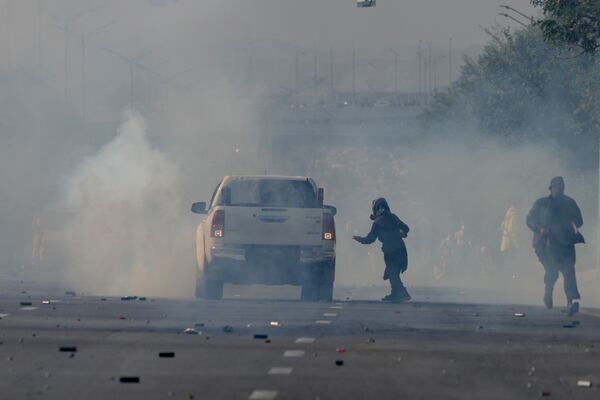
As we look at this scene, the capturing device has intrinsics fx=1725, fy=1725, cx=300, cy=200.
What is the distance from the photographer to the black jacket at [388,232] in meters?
25.9

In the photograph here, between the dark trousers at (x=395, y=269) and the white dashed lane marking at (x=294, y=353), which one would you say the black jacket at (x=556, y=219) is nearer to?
the dark trousers at (x=395, y=269)

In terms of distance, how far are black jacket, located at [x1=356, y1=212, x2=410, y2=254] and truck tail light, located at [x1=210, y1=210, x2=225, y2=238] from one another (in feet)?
8.77

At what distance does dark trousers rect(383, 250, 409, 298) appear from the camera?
2525 cm

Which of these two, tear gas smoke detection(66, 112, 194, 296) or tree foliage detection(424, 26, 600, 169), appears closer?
tear gas smoke detection(66, 112, 194, 296)

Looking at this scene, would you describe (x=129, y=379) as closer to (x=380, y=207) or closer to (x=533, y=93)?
(x=380, y=207)

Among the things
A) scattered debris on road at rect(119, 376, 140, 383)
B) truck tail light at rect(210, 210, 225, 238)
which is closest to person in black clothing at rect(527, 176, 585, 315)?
truck tail light at rect(210, 210, 225, 238)

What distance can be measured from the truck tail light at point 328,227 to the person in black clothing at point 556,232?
9.75ft

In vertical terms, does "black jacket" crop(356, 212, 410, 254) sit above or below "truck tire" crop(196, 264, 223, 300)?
above

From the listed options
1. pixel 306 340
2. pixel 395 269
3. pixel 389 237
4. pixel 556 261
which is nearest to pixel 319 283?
pixel 395 269

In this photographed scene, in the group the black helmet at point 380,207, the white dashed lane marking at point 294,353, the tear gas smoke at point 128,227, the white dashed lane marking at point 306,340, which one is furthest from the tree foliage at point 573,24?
the white dashed lane marking at point 294,353

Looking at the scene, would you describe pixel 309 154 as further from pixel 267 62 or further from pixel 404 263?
pixel 404 263

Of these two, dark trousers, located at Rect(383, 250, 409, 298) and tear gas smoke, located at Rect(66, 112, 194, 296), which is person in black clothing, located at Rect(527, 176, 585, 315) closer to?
dark trousers, located at Rect(383, 250, 409, 298)

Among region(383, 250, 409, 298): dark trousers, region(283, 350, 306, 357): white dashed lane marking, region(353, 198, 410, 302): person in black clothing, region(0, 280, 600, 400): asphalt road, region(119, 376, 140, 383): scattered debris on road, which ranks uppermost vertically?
region(353, 198, 410, 302): person in black clothing

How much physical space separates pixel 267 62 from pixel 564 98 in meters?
36.4
